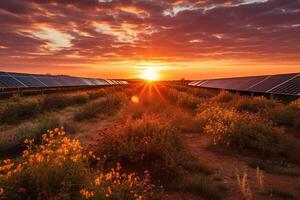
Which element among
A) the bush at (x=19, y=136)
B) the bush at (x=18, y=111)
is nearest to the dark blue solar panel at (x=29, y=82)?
the bush at (x=18, y=111)

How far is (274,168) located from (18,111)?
40.6ft

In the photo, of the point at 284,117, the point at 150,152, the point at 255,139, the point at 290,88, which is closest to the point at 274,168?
the point at 255,139

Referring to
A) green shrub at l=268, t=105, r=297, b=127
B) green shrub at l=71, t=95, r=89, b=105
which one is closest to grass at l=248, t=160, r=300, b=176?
green shrub at l=268, t=105, r=297, b=127

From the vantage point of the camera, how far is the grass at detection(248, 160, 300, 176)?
6580 millimetres

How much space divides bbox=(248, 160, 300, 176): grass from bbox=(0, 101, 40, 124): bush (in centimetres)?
1100

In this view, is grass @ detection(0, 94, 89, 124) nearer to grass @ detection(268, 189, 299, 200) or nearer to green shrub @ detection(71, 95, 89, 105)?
green shrub @ detection(71, 95, 89, 105)

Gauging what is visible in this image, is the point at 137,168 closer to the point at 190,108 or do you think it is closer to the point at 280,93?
the point at 190,108

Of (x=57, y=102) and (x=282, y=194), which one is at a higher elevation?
(x=57, y=102)

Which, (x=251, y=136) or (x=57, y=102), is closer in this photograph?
(x=251, y=136)

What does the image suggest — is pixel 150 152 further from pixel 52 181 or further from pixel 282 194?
pixel 52 181

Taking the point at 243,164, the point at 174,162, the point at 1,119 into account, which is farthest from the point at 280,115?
the point at 1,119

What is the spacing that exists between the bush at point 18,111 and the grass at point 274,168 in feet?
36.1

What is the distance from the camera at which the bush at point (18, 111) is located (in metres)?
13.2

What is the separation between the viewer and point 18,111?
14.1 metres
